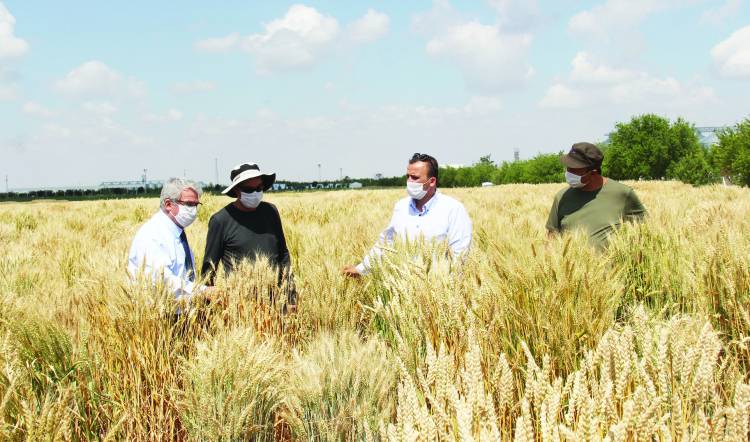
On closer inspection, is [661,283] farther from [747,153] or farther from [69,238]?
[747,153]

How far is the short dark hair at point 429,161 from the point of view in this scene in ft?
13.1

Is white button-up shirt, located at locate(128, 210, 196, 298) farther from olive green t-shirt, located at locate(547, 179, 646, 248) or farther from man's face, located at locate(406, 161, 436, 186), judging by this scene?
olive green t-shirt, located at locate(547, 179, 646, 248)

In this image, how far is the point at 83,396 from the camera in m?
2.00

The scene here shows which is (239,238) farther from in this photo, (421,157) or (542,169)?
(542,169)

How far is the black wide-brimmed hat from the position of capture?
3621mm

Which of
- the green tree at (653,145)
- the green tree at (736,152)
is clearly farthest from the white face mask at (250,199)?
the green tree at (653,145)

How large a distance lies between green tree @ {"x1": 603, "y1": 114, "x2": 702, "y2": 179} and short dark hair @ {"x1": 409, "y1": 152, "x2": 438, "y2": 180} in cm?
6819

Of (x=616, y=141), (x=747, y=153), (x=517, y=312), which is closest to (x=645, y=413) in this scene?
(x=517, y=312)

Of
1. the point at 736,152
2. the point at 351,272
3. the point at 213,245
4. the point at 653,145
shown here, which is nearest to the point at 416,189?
the point at 351,272

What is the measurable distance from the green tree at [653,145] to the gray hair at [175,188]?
69.5 meters

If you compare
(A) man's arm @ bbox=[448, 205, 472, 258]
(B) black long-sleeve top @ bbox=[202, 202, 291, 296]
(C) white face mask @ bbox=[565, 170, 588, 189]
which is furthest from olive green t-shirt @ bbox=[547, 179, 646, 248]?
(B) black long-sleeve top @ bbox=[202, 202, 291, 296]

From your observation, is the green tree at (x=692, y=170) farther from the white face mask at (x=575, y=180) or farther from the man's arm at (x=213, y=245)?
the man's arm at (x=213, y=245)

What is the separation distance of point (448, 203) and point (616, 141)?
7261 centimetres

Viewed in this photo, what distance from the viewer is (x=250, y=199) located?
3.74 metres
